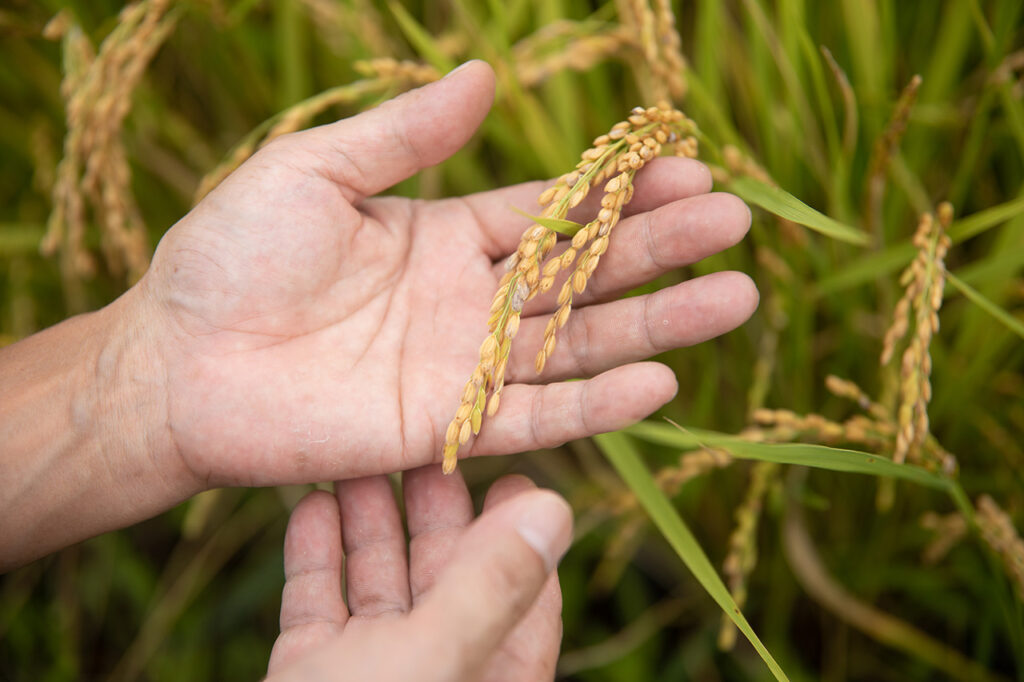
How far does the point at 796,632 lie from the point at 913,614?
402 millimetres

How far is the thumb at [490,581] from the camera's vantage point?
3.46ft

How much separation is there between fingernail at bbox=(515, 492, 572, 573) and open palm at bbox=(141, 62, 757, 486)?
0.26 m

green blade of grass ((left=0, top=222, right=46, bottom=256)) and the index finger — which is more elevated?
green blade of grass ((left=0, top=222, right=46, bottom=256))

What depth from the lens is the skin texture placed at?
4.64 ft

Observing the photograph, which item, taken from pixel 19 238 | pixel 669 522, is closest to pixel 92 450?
pixel 19 238

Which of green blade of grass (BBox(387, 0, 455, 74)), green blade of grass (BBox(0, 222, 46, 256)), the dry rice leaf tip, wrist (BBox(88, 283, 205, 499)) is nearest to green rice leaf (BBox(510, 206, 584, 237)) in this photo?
the dry rice leaf tip

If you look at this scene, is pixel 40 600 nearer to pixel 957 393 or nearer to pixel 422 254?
pixel 422 254

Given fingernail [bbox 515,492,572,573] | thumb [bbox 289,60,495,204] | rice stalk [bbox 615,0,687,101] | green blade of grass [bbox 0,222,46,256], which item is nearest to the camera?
fingernail [bbox 515,492,572,573]

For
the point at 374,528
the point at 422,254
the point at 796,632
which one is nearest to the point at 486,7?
the point at 422,254

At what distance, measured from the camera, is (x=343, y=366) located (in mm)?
1572

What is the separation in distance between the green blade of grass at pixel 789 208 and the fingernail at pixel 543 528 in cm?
71

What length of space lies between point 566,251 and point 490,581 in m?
0.63

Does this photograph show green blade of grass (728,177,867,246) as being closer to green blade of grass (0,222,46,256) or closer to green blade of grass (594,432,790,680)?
green blade of grass (594,432,790,680)

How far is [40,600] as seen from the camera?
272cm
